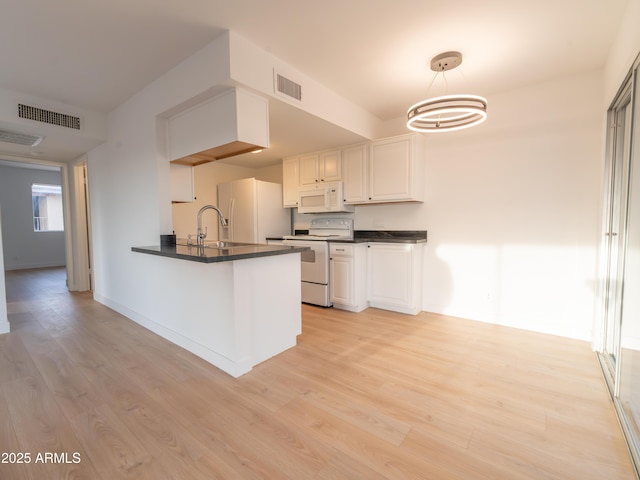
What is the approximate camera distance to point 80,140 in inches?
147

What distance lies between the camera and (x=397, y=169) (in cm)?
362

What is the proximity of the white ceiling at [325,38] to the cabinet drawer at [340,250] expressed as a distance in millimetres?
1659

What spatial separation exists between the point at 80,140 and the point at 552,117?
545 centimetres

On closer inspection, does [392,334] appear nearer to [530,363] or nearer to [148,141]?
[530,363]

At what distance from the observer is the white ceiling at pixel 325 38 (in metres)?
1.96

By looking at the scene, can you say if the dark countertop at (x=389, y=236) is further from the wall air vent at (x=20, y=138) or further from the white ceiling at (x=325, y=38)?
the wall air vent at (x=20, y=138)

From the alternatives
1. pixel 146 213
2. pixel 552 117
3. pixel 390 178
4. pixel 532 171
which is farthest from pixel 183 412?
pixel 552 117

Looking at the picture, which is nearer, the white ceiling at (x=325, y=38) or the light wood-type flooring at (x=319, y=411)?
the light wood-type flooring at (x=319, y=411)

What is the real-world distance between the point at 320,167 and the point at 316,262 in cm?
141

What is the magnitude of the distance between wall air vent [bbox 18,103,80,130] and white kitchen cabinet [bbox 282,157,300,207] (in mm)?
2656

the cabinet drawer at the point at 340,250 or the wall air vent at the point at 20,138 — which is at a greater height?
the wall air vent at the point at 20,138

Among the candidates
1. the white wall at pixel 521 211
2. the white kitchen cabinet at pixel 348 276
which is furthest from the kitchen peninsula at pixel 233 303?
the white wall at pixel 521 211

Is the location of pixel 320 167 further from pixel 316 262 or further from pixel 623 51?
pixel 623 51

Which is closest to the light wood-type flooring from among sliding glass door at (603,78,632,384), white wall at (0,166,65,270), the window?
sliding glass door at (603,78,632,384)
